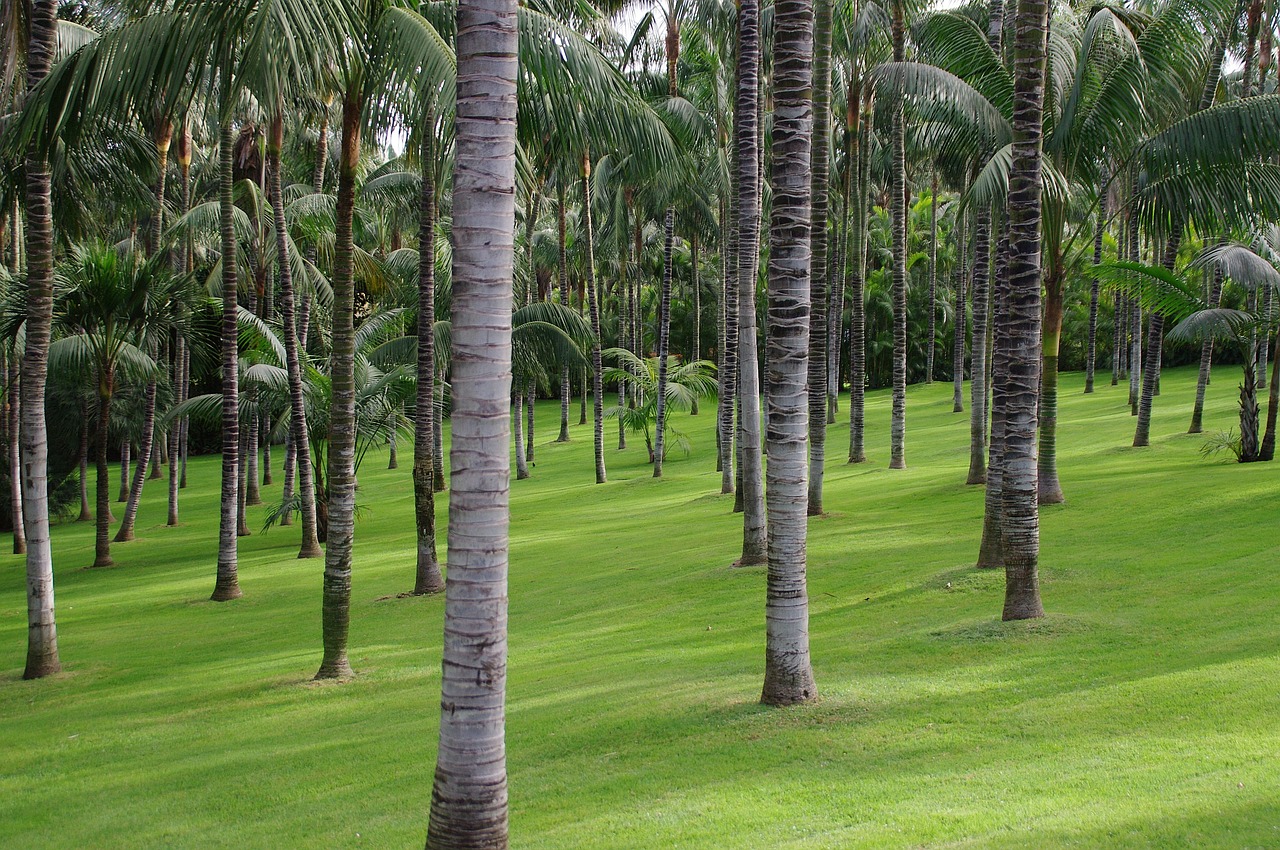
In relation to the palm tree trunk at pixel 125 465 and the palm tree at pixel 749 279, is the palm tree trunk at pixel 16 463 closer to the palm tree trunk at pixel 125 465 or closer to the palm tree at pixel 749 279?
the palm tree trunk at pixel 125 465

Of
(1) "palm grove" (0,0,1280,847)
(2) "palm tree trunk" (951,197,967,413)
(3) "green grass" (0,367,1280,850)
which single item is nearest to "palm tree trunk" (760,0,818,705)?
(1) "palm grove" (0,0,1280,847)

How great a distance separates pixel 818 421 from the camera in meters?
17.9

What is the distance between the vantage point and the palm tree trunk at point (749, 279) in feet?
46.8

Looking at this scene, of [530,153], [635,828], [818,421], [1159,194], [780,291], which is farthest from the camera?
[818,421]

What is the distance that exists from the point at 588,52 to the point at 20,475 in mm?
18609

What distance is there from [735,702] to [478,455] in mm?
3886

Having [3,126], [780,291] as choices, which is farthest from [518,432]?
[780,291]

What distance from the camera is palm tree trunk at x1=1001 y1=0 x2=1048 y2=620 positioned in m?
9.58

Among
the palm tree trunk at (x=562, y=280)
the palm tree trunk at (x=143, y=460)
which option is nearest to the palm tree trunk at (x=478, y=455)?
the palm tree trunk at (x=143, y=460)

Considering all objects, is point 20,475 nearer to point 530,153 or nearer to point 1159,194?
point 530,153

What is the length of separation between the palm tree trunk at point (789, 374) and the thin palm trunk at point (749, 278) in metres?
6.15

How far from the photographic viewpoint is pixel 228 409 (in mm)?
17328

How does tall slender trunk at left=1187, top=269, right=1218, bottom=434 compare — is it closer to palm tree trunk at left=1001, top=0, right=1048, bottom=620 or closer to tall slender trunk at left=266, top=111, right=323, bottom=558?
palm tree trunk at left=1001, top=0, right=1048, bottom=620

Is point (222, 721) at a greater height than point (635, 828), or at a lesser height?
lesser
